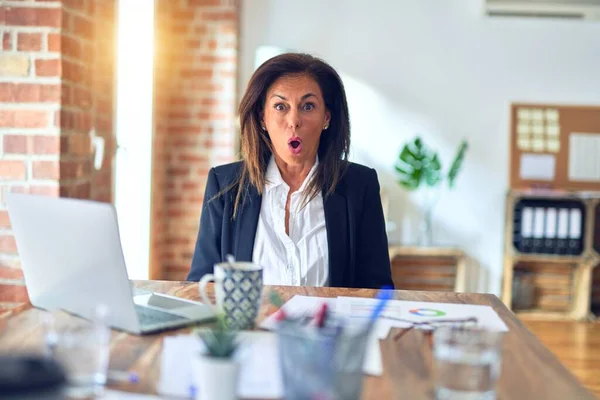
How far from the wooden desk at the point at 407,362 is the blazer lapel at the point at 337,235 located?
24.2 inches

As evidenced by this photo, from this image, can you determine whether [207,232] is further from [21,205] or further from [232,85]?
[232,85]

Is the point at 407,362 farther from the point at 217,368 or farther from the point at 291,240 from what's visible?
the point at 291,240

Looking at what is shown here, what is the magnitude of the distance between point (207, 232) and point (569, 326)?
331 cm

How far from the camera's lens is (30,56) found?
2039mm

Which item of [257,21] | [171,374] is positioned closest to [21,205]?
[171,374]

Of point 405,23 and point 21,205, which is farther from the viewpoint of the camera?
point 405,23

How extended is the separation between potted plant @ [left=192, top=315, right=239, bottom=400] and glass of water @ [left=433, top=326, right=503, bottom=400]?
0.87 feet

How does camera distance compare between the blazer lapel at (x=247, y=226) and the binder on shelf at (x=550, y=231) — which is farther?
the binder on shelf at (x=550, y=231)

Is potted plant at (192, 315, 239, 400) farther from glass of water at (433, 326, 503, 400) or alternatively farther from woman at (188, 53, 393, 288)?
woman at (188, 53, 393, 288)

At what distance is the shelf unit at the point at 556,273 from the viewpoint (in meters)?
4.74

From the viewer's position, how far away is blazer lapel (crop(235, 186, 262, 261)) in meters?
2.00

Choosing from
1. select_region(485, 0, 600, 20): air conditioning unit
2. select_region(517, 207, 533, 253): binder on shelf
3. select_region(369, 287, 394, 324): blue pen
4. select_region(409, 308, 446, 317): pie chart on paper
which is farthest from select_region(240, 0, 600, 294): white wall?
select_region(409, 308, 446, 317): pie chart on paper

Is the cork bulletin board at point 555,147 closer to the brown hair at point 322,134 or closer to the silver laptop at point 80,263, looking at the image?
the brown hair at point 322,134

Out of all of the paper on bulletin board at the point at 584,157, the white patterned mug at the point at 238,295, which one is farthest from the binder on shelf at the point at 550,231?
the white patterned mug at the point at 238,295
